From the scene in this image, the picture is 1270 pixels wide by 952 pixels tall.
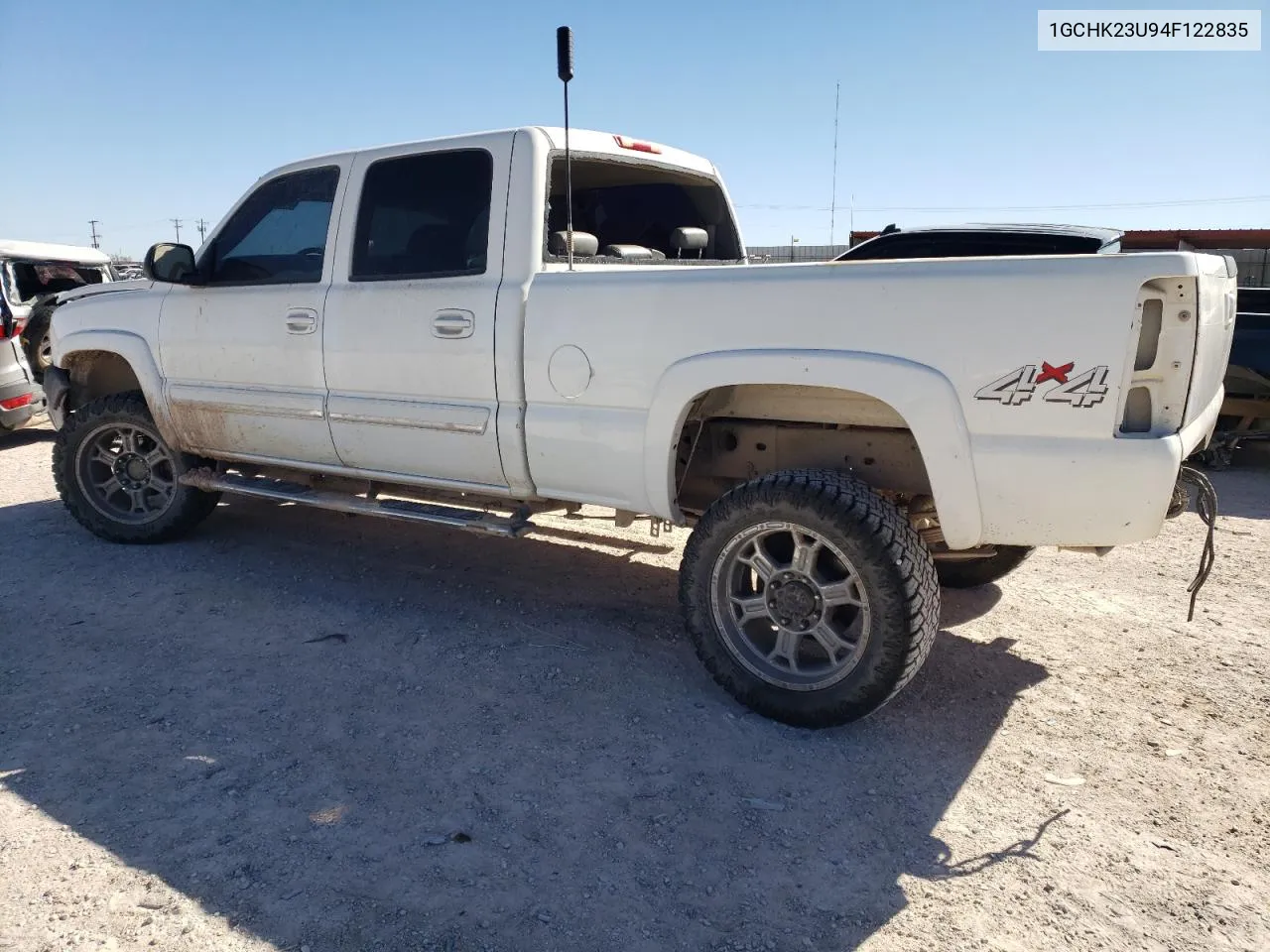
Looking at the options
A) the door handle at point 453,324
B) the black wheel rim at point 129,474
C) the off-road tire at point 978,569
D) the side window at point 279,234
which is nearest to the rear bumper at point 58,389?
the black wheel rim at point 129,474

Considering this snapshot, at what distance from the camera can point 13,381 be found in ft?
27.5

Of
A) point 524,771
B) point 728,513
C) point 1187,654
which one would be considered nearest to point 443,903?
point 524,771

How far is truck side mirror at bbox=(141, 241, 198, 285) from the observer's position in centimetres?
463

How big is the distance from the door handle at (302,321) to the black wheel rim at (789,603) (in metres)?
2.32

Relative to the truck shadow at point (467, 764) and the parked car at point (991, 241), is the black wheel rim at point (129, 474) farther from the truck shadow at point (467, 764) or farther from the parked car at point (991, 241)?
the parked car at point (991, 241)

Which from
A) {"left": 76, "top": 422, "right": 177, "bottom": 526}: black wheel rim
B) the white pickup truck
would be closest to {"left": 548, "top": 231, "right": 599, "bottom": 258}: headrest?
the white pickup truck

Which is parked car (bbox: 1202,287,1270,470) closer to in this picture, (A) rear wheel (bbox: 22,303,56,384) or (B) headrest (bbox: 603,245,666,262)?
(B) headrest (bbox: 603,245,666,262)

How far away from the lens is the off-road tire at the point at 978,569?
433 centimetres

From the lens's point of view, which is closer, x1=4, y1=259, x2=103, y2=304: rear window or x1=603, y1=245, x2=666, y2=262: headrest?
x1=603, y1=245, x2=666, y2=262: headrest

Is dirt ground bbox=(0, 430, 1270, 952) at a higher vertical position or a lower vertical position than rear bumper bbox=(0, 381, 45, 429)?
lower

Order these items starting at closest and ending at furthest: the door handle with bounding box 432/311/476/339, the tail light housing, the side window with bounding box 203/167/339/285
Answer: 1. the tail light housing
2. the door handle with bounding box 432/311/476/339
3. the side window with bounding box 203/167/339/285

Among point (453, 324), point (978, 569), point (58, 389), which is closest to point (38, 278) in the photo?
point (58, 389)

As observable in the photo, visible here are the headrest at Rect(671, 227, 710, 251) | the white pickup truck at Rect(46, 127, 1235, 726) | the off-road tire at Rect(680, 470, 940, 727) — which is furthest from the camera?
the headrest at Rect(671, 227, 710, 251)

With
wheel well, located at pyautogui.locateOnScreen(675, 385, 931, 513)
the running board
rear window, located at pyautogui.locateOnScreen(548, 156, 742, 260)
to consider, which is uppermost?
rear window, located at pyautogui.locateOnScreen(548, 156, 742, 260)
